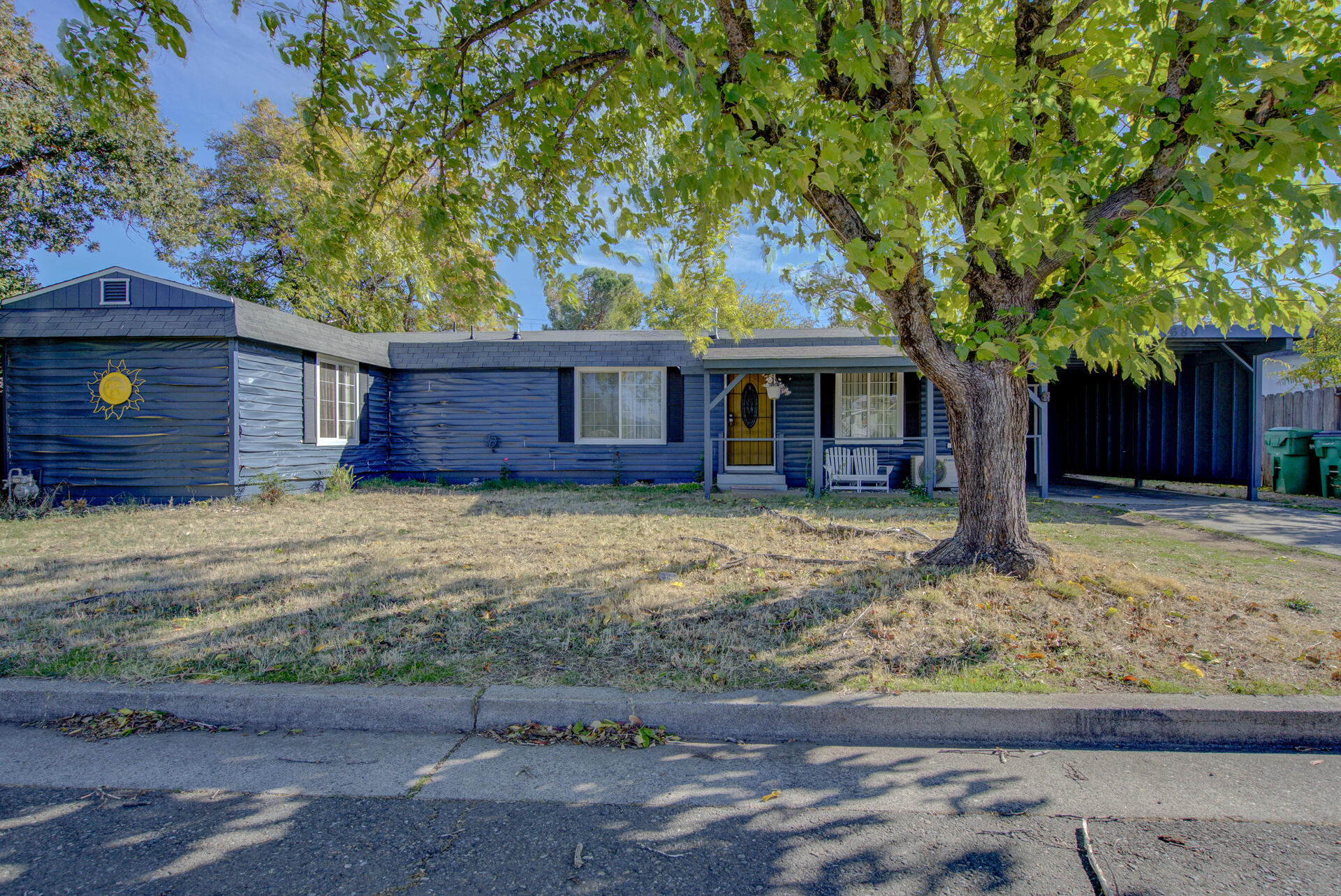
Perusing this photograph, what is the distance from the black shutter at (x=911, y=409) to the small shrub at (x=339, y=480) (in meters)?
10.3

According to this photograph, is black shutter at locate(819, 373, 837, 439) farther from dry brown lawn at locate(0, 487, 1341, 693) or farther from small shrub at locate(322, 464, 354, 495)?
small shrub at locate(322, 464, 354, 495)

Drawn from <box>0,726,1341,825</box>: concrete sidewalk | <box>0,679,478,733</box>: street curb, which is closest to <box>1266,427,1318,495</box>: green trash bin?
<box>0,726,1341,825</box>: concrete sidewalk

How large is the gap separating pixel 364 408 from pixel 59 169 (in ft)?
30.1

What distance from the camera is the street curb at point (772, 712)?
285 centimetres

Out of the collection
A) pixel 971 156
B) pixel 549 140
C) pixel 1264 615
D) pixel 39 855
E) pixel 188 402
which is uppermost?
pixel 549 140

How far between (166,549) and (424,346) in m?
7.62

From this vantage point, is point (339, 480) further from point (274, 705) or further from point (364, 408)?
point (274, 705)

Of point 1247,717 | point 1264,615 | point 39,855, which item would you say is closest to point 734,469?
point 1264,615

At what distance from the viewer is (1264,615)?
13.6ft

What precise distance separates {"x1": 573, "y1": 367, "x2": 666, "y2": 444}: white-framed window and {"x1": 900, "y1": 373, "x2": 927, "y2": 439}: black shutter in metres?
4.69

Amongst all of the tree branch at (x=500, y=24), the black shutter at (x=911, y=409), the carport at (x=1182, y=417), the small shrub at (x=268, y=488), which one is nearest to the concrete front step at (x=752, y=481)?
the black shutter at (x=911, y=409)

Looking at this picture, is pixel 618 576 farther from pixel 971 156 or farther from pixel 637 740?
pixel 971 156

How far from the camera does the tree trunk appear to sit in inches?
186

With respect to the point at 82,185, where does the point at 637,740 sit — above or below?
below
